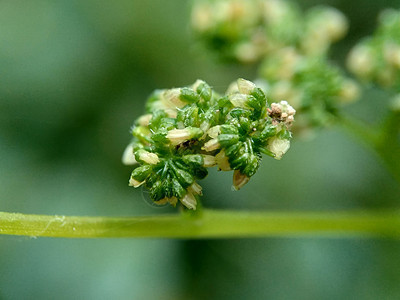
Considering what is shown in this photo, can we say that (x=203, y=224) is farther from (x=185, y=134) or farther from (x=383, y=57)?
(x=383, y=57)

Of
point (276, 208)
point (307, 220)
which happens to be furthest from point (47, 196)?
point (307, 220)

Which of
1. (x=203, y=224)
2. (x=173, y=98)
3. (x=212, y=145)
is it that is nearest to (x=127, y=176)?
(x=203, y=224)

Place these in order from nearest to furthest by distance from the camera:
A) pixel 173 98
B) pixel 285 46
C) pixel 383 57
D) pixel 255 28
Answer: pixel 173 98 → pixel 383 57 → pixel 285 46 → pixel 255 28

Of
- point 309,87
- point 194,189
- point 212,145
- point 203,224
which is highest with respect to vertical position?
point 212,145

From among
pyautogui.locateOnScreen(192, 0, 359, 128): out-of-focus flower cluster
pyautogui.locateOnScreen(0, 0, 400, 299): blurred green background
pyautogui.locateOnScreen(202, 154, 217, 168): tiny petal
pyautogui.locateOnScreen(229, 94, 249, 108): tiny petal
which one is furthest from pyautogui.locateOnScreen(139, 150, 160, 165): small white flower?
pyautogui.locateOnScreen(0, 0, 400, 299): blurred green background

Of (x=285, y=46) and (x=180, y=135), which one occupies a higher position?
(x=180, y=135)

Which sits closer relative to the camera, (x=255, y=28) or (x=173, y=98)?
(x=173, y=98)

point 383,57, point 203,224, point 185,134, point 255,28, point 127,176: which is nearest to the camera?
point 185,134

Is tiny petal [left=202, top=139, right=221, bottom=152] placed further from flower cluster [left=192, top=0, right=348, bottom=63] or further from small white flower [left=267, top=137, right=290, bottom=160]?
flower cluster [left=192, top=0, right=348, bottom=63]
